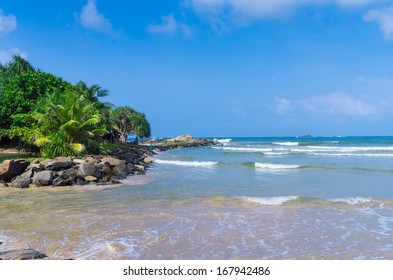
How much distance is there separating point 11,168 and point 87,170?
360cm

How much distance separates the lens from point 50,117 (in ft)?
72.6

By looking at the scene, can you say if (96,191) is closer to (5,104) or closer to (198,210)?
(198,210)

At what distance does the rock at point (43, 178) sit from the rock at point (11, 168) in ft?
5.63

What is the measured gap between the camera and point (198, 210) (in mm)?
9906

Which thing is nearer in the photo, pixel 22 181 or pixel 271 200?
pixel 271 200

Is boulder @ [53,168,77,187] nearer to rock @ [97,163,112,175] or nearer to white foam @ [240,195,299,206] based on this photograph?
rock @ [97,163,112,175]

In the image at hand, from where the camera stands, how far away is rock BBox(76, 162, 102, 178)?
16484 millimetres

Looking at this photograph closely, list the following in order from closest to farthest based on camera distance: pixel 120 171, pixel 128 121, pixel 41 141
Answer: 1. pixel 120 171
2. pixel 41 141
3. pixel 128 121

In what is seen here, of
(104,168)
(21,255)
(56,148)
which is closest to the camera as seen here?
(21,255)

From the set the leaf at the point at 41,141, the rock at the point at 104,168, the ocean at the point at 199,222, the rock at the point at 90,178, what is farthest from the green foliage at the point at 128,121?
the ocean at the point at 199,222

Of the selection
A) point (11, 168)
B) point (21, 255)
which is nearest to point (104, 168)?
point (11, 168)

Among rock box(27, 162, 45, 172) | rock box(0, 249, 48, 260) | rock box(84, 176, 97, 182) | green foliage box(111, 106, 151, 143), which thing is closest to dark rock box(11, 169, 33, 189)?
rock box(27, 162, 45, 172)

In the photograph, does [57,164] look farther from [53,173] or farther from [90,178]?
[90,178]

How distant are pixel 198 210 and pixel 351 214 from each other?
4357mm
